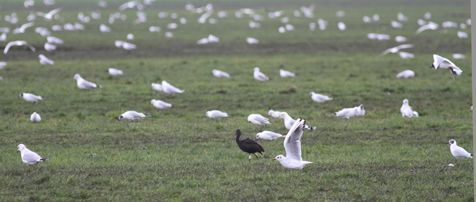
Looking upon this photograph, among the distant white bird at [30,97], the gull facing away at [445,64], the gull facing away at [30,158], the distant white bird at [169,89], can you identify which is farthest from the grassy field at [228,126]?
the gull facing away at [445,64]

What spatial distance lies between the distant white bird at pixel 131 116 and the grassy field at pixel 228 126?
261mm

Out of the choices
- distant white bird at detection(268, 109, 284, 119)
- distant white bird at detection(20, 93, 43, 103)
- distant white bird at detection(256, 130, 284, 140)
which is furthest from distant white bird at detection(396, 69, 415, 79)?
distant white bird at detection(256, 130, 284, 140)

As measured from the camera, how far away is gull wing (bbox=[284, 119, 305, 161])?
11742 millimetres

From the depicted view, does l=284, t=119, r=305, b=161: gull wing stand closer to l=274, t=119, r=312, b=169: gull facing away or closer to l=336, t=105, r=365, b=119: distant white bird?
l=274, t=119, r=312, b=169: gull facing away

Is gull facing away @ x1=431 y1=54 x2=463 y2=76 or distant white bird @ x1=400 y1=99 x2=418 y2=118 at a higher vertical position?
distant white bird @ x1=400 y1=99 x2=418 y2=118

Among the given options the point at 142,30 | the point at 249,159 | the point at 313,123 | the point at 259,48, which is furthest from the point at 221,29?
the point at 249,159

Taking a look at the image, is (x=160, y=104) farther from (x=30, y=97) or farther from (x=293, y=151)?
(x=293, y=151)

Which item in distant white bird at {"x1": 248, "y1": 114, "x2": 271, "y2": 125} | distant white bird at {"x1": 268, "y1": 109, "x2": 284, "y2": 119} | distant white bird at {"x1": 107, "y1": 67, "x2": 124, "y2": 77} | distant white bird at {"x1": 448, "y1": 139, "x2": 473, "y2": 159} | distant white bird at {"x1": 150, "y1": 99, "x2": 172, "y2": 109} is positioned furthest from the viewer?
distant white bird at {"x1": 107, "y1": 67, "x2": 124, "y2": 77}

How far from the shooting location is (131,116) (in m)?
18.0

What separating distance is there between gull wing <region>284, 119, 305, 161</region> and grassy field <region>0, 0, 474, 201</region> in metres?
0.27

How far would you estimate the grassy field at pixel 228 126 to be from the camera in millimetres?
11617

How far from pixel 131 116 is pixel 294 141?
659 centimetres

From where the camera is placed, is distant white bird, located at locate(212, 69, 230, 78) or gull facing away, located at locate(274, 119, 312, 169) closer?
gull facing away, located at locate(274, 119, 312, 169)

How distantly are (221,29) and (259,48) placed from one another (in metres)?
11.9
